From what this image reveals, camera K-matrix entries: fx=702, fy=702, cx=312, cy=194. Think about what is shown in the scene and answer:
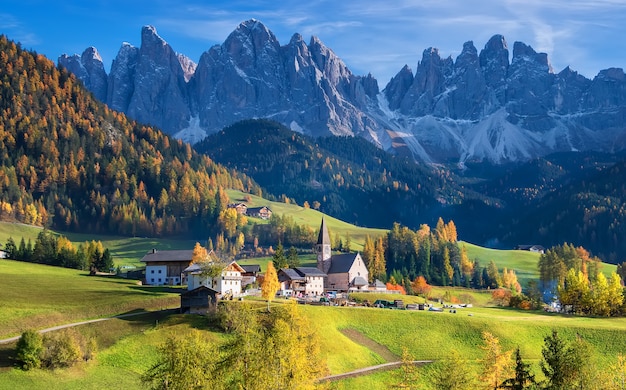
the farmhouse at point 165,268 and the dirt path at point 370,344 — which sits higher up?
the farmhouse at point 165,268

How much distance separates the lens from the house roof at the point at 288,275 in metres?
150

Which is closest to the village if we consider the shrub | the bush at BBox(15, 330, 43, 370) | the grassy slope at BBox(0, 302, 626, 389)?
the grassy slope at BBox(0, 302, 626, 389)

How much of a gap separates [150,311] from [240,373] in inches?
1831

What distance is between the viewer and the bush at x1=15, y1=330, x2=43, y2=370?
7800 cm

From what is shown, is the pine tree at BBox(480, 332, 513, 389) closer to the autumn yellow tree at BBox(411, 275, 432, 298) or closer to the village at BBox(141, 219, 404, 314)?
the village at BBox(141, 219, 404, 314)

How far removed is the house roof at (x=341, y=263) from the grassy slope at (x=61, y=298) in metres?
50.0

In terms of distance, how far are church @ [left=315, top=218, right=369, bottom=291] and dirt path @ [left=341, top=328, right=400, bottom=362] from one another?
2242 inches

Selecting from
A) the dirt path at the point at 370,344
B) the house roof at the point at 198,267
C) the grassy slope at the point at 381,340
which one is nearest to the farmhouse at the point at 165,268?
the house roof at the point at 198,267

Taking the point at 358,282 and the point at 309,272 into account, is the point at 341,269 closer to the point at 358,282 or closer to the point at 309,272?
the point at 358,282

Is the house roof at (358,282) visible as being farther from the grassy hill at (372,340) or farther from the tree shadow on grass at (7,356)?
the tree shadow on grass at (7,356)

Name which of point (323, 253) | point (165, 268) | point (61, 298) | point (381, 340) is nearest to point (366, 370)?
point (381, 340)

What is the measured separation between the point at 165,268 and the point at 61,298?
41.8 meters

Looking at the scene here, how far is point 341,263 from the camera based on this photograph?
16850 centimetres

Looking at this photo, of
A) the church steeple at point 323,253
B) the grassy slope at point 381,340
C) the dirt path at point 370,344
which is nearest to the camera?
the grassy slope at point 381,340
